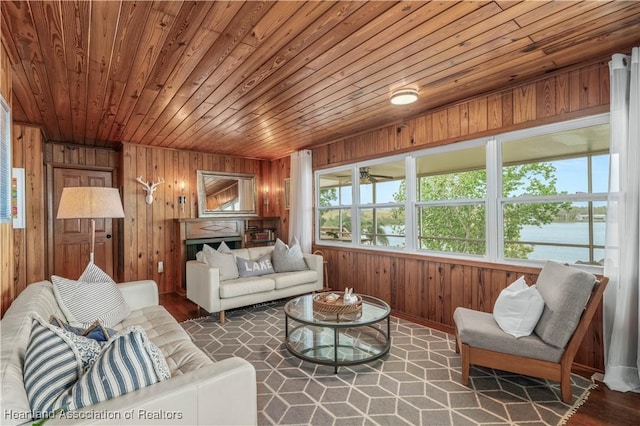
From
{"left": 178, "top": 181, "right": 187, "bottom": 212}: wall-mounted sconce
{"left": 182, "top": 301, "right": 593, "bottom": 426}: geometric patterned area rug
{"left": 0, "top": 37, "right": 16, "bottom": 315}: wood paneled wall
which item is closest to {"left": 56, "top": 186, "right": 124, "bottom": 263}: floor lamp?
{"left": 0, "top": 37, "right": 16, "bottom": 315}: wood paneled wall

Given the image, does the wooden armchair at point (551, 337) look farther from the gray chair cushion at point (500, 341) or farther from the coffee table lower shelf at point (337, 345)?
the coffee table lower shelf at point (337, 345)

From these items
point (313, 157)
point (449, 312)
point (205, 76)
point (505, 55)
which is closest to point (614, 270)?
point (449, 312)

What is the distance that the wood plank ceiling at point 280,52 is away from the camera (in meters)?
1.72

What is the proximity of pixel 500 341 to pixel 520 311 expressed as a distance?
0.84 feet

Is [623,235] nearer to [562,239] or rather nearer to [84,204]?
[562,239]

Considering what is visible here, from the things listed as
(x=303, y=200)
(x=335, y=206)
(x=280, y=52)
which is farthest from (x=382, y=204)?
(x=280, y=52)

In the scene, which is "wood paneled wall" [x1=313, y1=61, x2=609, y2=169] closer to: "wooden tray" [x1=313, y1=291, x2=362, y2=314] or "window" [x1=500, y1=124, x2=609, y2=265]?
"window" [x1=500, y1=124, x2=609, y2=265]

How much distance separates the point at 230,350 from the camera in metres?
2.81

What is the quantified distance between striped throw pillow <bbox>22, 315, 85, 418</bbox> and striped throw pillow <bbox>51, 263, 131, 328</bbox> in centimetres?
98

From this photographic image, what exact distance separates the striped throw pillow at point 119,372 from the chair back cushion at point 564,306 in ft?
7.44

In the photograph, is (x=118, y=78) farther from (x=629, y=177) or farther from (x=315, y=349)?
(x=629, y=177)

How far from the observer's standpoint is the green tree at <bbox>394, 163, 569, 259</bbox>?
297 cm

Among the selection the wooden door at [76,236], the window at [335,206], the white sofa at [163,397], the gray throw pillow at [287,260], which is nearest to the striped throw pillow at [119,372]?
the white sofa at [163,397]

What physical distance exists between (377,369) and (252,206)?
165 inches
